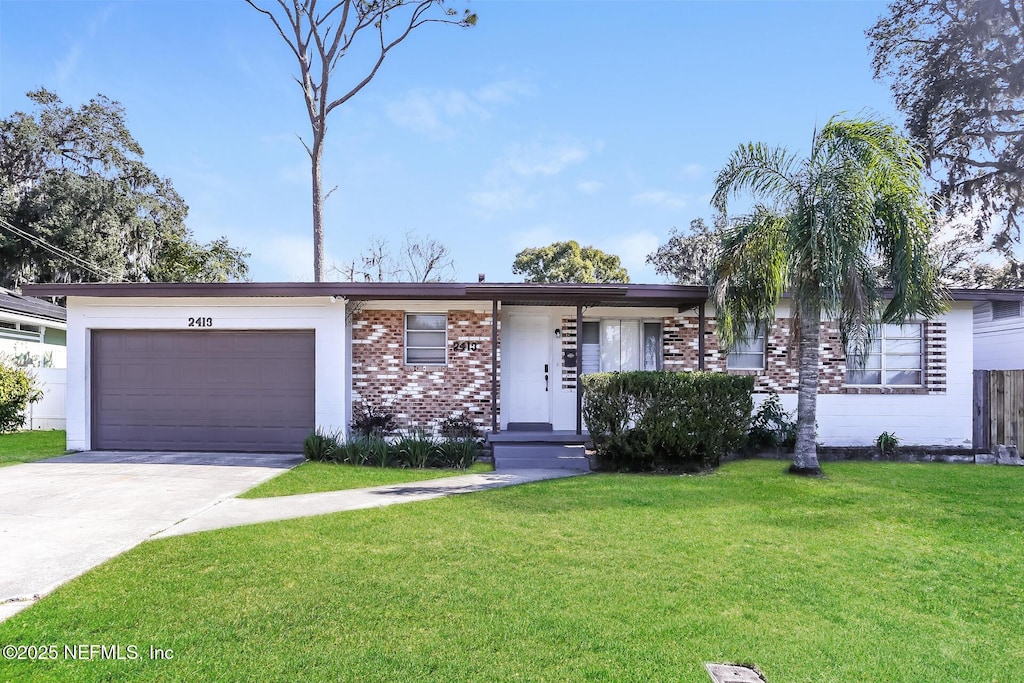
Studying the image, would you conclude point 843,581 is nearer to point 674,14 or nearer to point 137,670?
point 137,670

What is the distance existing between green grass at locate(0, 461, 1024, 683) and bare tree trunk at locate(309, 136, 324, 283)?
13.7 meters

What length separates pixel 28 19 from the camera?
16359 mm

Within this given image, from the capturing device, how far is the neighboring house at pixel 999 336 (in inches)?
516

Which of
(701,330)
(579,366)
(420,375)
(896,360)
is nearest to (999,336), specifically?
(896,360)

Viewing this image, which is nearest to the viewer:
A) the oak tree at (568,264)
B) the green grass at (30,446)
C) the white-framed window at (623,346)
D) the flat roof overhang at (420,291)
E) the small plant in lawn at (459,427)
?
the green grass at (30,446)

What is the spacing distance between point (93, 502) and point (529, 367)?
734 centimetres

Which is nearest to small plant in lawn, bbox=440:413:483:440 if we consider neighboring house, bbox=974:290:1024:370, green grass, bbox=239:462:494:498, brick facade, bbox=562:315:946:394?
green grass, bbox=239:462:494:498

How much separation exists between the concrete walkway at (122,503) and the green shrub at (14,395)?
5267mm

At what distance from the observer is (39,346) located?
56.0ft

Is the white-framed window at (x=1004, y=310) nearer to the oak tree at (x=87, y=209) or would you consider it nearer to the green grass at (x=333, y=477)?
the green grass at (x=333, y=477)

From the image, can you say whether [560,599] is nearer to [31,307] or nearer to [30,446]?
[30,446]

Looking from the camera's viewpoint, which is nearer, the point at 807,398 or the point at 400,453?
the point at 807,398

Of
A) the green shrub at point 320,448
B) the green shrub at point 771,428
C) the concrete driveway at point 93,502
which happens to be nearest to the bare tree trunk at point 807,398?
the green shrub at point 771,428

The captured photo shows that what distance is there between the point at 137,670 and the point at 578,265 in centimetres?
2842
